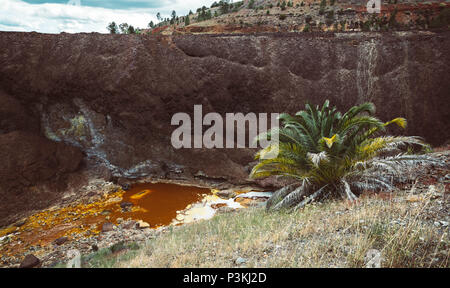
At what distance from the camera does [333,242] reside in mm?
3281

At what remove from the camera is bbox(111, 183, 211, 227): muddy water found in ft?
29.5

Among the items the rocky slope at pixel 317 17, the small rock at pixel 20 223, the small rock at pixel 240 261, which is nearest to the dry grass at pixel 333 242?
the small rock at pixel 240 261

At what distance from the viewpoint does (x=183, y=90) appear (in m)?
11.5

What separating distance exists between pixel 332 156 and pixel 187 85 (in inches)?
297

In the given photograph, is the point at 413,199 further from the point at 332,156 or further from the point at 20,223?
the point at 20,223

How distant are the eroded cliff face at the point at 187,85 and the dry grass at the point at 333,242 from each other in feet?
23.1

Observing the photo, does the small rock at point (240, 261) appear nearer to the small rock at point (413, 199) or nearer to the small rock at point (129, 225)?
the small rock at point (413, 199)

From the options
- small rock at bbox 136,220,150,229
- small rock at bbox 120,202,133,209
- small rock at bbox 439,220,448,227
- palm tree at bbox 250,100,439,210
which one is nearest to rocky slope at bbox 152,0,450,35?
small rock at bbox 120,202,133,209

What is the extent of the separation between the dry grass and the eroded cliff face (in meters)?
7.04

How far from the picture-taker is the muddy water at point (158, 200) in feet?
29.5

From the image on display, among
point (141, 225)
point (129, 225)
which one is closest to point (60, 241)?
point (129, 225)

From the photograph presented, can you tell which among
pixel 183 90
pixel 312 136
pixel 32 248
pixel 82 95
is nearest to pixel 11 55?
pixel 82 95
